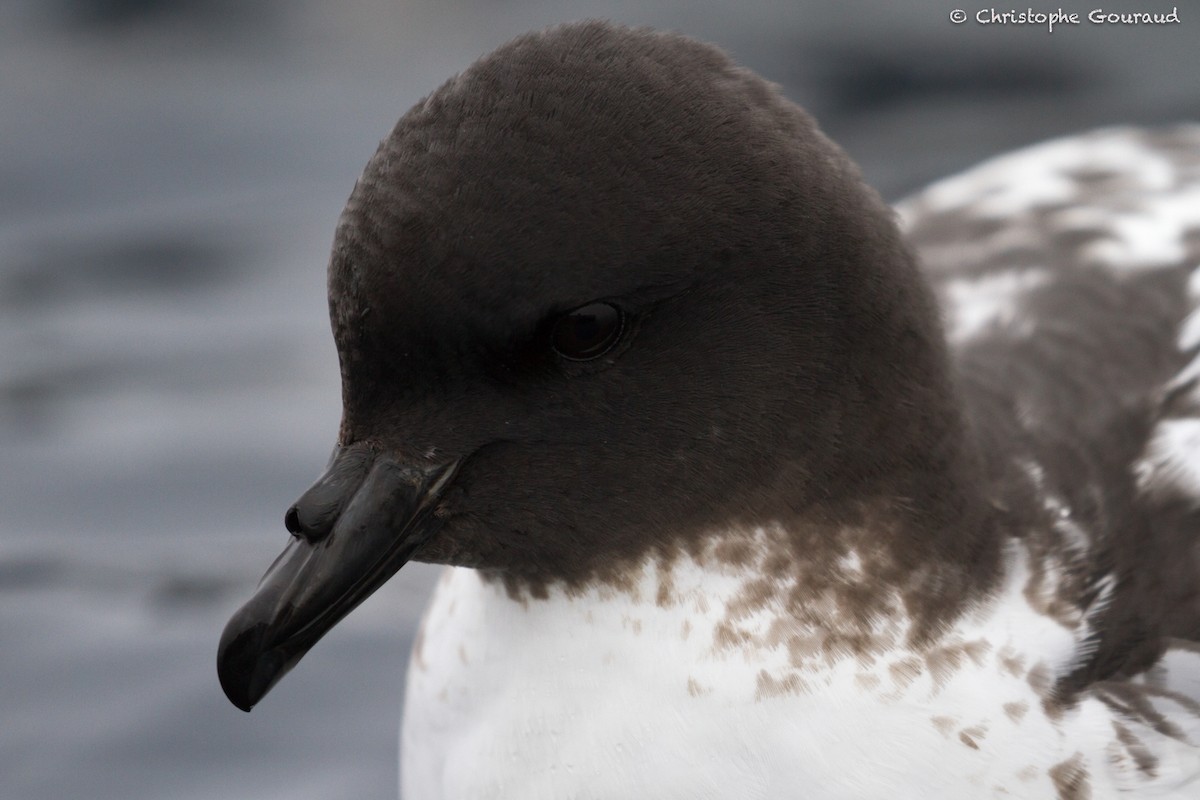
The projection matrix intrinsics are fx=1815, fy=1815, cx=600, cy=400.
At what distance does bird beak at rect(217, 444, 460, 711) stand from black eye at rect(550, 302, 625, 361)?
0.26 m

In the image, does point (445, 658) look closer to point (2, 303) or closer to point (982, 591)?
point (982, 591)

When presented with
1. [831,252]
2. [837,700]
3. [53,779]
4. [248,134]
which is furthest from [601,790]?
[248,134]

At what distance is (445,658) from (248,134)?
3.23 m

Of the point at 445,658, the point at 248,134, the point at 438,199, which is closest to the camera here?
the point at 438,199

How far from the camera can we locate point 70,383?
5289mm

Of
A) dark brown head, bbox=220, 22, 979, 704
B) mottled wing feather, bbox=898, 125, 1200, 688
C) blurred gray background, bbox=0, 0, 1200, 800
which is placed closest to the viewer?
dark brown head, bbox=220, 22, 979, 704

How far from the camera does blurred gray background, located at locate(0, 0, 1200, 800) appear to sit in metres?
4.38
